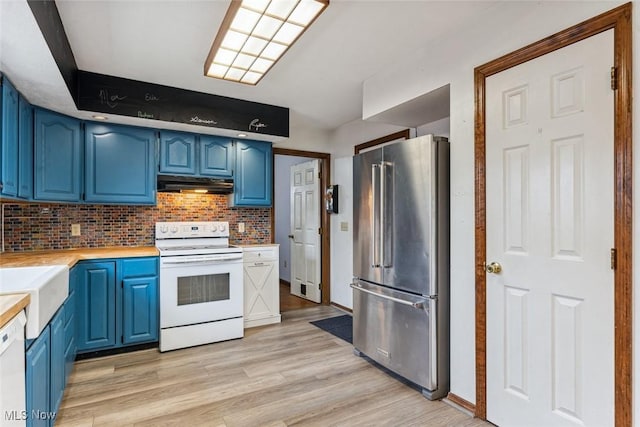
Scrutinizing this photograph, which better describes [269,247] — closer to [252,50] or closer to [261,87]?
[261,87]

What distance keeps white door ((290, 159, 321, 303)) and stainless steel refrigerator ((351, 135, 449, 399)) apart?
6.96 ft

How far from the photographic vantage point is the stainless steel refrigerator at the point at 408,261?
2361mm

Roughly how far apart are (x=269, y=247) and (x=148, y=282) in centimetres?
132

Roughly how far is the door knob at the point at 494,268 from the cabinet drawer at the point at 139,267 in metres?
2.81

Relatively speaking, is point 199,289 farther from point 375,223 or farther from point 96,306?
point 375,223

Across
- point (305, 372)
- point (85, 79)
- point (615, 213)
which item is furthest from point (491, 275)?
point (85, 79)

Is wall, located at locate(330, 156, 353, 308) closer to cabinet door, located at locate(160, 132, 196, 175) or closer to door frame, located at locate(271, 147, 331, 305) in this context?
door frame, located at locate(271, 147, 331, 305)

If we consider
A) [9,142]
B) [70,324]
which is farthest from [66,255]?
[9,142]

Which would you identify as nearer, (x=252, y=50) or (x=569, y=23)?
(x=569, y=23)

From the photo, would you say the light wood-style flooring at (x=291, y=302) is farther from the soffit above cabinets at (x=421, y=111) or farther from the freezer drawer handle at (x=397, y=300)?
the soffit above cabinets at (x=421, y=111)

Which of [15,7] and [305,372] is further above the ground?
[15,7]

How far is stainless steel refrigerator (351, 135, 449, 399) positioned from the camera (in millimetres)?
2361

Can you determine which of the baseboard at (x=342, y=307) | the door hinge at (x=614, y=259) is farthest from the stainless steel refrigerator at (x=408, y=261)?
the baseboard at (x=342, y=307)

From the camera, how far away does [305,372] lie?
109 inches
